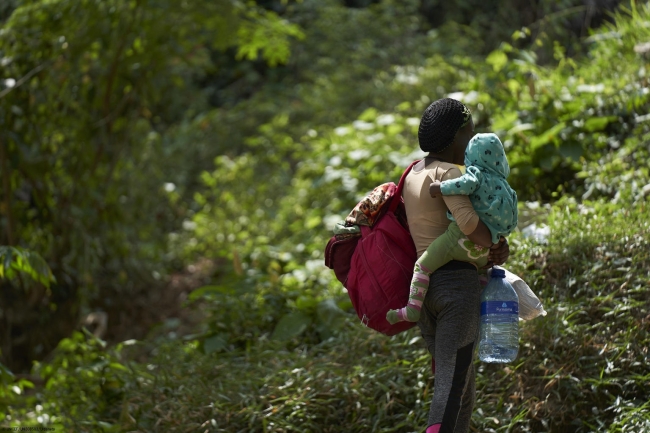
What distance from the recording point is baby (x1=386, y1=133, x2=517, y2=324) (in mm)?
2729

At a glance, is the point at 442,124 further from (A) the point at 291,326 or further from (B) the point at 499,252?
(A) the point at 291,326

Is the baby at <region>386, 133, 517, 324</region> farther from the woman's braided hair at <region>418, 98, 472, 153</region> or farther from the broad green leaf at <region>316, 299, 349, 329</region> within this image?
the broad green leaf at <region>316, 299, 349, 329</region>

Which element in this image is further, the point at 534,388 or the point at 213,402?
the point at 213,402

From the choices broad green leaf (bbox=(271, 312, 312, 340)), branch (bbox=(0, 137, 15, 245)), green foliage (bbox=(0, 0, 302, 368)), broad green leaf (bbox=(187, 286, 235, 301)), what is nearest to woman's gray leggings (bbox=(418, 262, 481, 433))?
broad green leaf (bbox=(271, 312, 312, 340))

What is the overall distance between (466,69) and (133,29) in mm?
Result: 3859

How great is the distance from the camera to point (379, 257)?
2912 millimetres

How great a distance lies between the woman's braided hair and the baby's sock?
451 millimetres

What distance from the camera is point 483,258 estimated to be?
2879 mm

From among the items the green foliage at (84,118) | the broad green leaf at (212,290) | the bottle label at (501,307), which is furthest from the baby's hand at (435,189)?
the green foliage at (84,118)

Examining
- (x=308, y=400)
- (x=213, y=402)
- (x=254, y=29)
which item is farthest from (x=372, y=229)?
(x=254, y=29)

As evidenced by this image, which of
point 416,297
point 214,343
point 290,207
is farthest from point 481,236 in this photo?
point 290,207

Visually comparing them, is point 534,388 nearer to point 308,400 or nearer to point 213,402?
point 308,400

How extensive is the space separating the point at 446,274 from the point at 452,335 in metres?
0.22

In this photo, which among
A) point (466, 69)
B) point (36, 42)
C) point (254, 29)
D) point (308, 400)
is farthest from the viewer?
point (466, 69)
